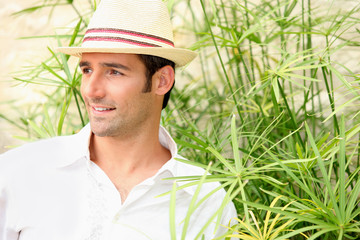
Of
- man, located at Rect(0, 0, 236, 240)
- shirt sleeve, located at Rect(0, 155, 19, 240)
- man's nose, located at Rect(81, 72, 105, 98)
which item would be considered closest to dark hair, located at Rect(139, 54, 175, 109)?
man, located at Rect(0, 0, 236, 240)

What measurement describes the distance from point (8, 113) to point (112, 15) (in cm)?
170

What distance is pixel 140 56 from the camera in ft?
4.12

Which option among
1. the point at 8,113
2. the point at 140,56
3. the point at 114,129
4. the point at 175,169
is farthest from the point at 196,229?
the point at 8,113

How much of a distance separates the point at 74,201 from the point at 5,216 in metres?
0.14

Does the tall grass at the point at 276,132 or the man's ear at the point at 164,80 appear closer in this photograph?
the tall grass at the point at 276,132

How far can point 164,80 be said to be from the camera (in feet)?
4.42

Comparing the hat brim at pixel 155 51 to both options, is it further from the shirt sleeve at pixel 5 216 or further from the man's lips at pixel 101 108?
the shirt sleeve at pixel 5 216

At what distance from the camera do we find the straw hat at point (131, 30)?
3.99ft

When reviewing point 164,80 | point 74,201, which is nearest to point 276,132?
point 164,80

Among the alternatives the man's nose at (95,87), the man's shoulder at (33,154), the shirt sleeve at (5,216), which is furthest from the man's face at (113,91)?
the shirt sleeve at (5,216)

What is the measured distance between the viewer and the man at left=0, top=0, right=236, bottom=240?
118 centimetres

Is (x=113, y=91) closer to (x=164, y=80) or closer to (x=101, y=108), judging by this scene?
(x=101, y=108)

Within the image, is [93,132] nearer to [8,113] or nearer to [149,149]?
[149,149]

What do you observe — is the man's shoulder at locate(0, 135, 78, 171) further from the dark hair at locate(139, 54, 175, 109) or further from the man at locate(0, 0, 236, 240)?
the dark hair at locate(139, 54, 175, 109)
